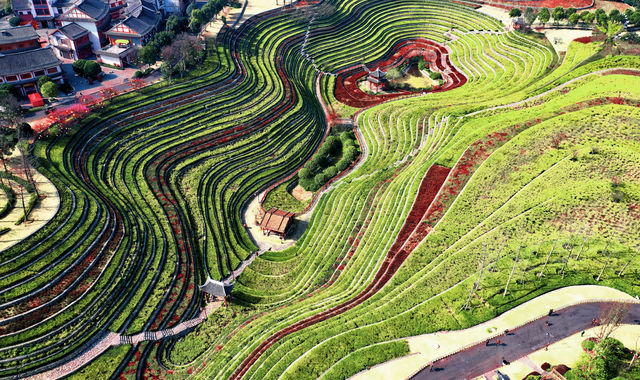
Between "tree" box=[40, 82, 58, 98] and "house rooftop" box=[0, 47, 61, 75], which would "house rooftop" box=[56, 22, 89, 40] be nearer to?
"house rooftop" box=[0, 47, 61, 75]

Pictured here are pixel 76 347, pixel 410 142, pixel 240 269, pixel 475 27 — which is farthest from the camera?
pixel 475 27

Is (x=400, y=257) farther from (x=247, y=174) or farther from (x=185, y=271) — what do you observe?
(x=247, y=174)

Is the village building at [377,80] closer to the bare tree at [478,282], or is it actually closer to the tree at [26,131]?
the bare tree at [478,282]

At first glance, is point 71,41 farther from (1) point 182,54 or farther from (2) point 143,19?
(1) point 182,54

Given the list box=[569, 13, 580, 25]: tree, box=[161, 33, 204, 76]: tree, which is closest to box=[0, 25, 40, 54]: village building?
box=[161, 33, 204, 76]: tree

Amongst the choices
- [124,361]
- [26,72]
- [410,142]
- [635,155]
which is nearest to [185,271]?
[124,361]

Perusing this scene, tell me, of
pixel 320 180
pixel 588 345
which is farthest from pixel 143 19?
pixel 588 345
